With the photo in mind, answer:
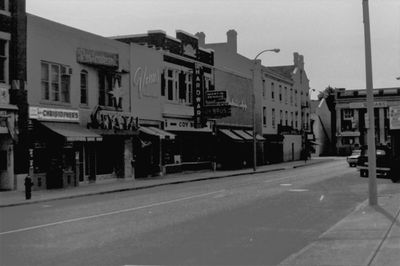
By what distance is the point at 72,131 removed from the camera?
87.1 ft

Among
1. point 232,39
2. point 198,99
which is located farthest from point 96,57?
point 232,39

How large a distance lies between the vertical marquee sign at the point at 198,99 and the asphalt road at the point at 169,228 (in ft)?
70.7

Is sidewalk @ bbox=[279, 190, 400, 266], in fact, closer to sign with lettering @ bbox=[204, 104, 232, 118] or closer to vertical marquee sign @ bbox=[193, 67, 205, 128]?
sign with lettering @ bbox=[204, 104, 232, 118]

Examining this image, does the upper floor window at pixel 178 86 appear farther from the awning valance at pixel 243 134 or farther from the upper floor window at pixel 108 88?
the awning valance at pixel 243 134

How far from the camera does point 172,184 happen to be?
97.9 feet

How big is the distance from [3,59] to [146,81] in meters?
12.2

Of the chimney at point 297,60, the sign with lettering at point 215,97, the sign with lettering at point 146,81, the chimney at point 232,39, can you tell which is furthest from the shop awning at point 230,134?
the chimney at point 297,60

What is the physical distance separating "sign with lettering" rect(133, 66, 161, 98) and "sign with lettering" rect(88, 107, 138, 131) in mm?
2226

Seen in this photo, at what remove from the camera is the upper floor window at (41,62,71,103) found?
A: 26797 millimetres

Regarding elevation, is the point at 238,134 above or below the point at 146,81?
below

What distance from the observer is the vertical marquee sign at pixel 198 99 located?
137 ft

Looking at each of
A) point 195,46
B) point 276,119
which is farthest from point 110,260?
point 276,119

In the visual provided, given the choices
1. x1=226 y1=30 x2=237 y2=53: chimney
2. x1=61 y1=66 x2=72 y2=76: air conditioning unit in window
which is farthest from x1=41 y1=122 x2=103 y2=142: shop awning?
x1=226 y1=30 x2=237 y2=53: chimney

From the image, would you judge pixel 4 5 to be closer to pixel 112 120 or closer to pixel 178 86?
pixel 112 120
